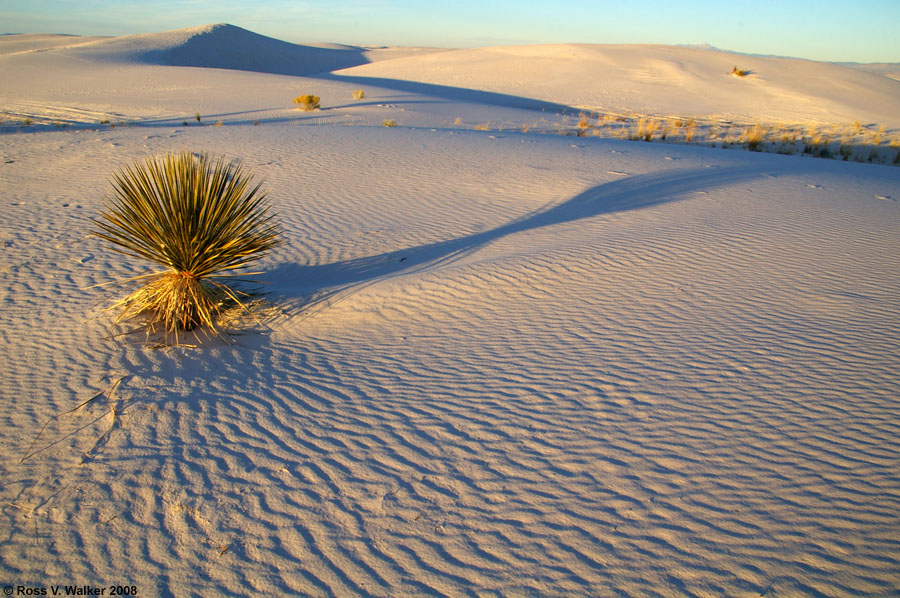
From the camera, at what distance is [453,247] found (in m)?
8.30

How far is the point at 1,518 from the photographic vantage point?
3.29 m

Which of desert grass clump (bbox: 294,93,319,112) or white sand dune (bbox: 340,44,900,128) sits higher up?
white sand dune (bbox: 340,44,900,128)

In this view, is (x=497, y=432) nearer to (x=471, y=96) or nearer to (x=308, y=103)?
(x=308, y=103)

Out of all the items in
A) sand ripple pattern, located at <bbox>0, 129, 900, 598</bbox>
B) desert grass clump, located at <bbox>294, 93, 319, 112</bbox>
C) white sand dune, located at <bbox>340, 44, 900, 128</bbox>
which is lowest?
sand ripple pattern, located at <bbox>0, 129, 900, 598</bbox>

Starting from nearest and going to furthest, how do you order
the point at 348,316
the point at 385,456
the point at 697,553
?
the point at 697,553 < the point at 385,456 < the point at 348,316

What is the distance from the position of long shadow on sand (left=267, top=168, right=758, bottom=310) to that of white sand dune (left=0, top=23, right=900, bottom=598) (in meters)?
0.06

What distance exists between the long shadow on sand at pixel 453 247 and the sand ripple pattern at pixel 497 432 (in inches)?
2.7

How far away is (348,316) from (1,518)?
347cm

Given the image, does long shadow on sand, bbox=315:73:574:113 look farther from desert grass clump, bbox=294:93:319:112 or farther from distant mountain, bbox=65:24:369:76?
distant mountain, bbox=65:24:369:76

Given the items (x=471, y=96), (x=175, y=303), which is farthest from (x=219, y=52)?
(x=175, y=303)

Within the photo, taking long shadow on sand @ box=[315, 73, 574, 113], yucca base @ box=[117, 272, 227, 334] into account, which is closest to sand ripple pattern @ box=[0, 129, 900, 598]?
yucca base @ box=[117, 272, 227, 334]

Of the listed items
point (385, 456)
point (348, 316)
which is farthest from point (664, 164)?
point (385, 456)

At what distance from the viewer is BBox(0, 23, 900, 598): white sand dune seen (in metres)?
3.02

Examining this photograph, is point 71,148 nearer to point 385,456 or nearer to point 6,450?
point 6,450
